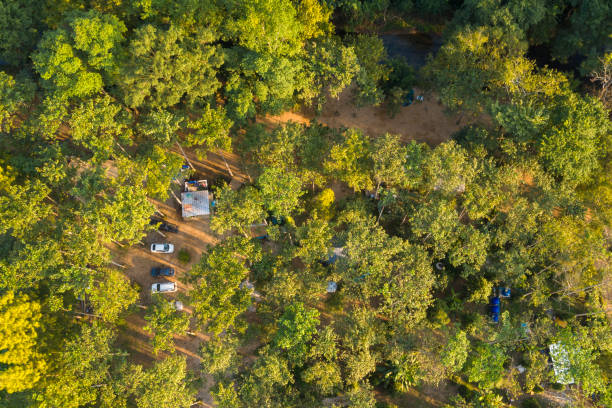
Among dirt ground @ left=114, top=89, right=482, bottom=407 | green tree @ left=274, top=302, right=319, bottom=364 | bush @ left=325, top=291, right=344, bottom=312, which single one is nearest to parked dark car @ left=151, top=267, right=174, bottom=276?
dirt ground @ left=114, top=89, right=482, bottom=407

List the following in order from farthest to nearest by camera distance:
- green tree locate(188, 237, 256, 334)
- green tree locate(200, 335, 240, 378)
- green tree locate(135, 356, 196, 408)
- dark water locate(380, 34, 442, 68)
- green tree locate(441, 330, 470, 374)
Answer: dark water locate(380, 34, 442, 68)
green tree locate(188, 237, 256, 334)
green tree locate(441, 330, 470, 374)
green tree locate(200, 335, 240, 378)
green tree locate(135, 356, 196, 408)

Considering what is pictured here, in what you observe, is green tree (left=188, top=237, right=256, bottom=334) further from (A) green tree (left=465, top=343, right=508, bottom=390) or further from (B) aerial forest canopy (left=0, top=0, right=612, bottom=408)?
(A) green tree (left=465, top=343, right=508, bottom=390)

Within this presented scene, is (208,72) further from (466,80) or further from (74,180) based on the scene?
(466,80)

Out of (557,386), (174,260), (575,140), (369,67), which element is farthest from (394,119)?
(557,386)

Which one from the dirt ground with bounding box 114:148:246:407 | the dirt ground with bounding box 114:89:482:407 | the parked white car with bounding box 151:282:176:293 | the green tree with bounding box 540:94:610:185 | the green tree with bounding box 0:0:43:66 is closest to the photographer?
the green tree with bounding box 540:94:610:185

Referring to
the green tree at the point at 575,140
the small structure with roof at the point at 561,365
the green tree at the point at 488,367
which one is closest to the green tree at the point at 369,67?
the green tree at the point at 575,140

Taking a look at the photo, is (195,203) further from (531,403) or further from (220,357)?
(531,403)

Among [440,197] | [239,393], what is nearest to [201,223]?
[239,393]
